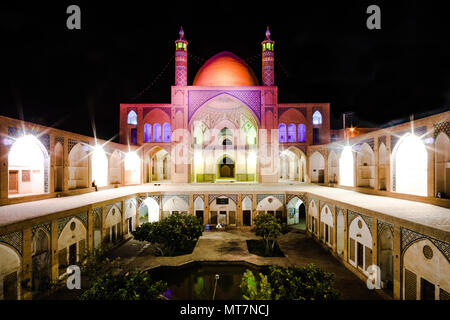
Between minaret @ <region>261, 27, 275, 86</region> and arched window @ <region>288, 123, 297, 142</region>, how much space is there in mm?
3424

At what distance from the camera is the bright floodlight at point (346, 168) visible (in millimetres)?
12477

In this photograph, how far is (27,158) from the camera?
9.08 metres

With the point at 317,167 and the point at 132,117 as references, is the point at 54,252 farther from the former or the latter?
the point at 317,167

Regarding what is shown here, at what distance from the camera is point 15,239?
5188 mm

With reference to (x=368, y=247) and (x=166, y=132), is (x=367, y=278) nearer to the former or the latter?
(x=368, y=247)

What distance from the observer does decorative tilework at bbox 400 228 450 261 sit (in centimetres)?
434

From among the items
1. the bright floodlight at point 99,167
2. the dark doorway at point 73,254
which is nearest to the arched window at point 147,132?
the bright floodlight at point 99,167

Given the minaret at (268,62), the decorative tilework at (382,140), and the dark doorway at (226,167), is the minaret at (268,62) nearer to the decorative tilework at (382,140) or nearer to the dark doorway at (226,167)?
the dark doorway at (226,167)

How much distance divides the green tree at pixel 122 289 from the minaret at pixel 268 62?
52.3 ft

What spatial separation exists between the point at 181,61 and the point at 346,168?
42.8ft

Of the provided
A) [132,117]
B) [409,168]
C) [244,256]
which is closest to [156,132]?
[132,117]

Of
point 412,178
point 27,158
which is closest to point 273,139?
point 412,178

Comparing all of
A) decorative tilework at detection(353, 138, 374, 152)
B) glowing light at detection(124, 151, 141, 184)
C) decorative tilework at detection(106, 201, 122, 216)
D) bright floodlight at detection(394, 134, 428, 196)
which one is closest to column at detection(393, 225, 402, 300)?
bright floodlight at detection(394, 134, 428, 196)
